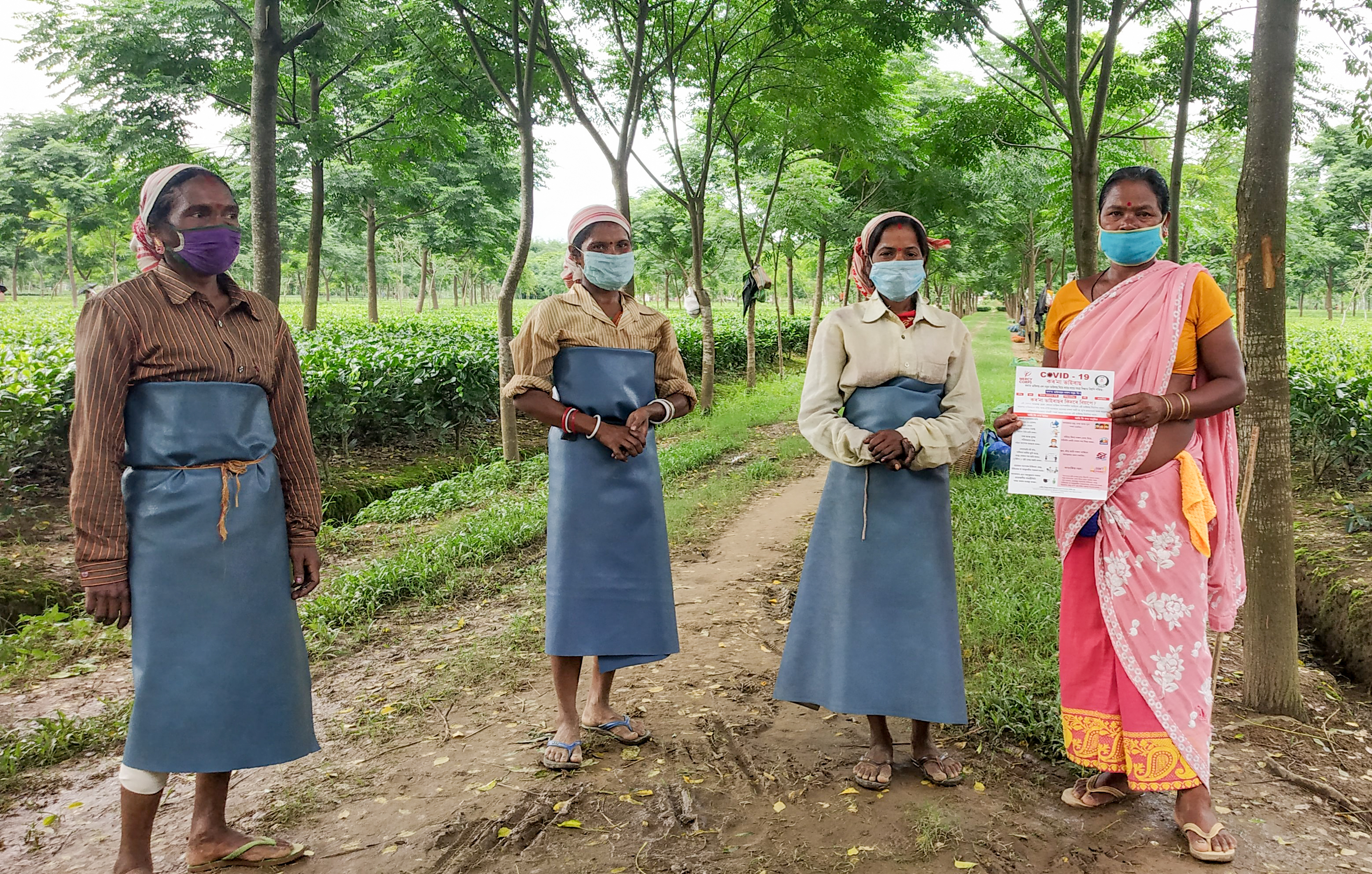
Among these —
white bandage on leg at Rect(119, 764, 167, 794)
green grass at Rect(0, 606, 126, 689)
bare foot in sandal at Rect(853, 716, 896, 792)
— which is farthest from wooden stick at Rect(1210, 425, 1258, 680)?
green grass at Rect(0, 606, 126, 689)

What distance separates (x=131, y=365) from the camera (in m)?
2.38

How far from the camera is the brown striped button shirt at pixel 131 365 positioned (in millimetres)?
2291

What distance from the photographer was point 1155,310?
2.80 m

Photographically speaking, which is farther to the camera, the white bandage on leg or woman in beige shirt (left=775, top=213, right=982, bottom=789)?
woman in beige shirt (left=775, top=213, right=982, bottom=789)

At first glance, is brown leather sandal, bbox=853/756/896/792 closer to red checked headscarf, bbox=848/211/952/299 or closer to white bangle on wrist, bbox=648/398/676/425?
white bangle on wrist, bbox=648/398/676/425

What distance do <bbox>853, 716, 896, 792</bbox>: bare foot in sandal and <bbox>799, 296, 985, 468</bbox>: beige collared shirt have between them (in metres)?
0.99

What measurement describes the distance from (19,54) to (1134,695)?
14489 mm

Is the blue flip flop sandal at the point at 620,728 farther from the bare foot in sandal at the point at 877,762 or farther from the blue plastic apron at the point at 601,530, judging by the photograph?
the bare foot in sandal at the point at 877,762

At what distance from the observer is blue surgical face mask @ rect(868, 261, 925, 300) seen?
10.0 feet

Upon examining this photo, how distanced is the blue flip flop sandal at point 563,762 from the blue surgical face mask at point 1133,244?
2.64m

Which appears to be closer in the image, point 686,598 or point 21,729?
point 21,729

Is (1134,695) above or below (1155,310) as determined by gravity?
below

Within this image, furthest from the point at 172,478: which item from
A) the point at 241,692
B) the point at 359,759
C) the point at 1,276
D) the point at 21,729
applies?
the point at 1,276

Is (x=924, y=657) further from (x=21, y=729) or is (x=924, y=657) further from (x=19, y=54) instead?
(x=19, y=54)
